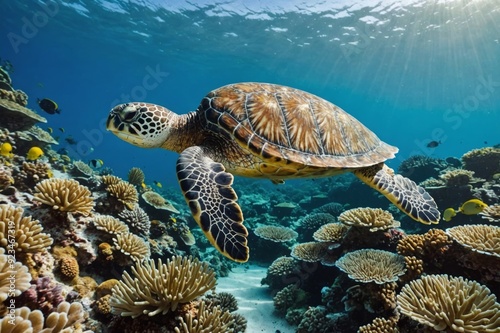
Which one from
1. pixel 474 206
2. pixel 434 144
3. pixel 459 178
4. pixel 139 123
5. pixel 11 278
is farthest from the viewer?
pixel 434 144

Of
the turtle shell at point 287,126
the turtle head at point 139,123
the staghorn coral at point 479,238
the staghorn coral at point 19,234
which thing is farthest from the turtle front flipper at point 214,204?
the staghorn coral at point 479,238

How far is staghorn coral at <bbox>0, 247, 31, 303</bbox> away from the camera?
2.09 meters

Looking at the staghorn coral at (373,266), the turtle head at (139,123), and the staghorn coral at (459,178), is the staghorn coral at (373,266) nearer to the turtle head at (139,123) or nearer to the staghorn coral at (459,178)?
the turtle head at (139,123)

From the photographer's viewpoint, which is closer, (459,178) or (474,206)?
(474,206)

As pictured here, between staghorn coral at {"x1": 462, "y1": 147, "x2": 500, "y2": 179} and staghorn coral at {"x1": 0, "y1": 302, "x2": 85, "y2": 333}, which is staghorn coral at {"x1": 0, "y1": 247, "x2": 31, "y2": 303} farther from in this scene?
staghorn coral at {"x1": 462, "y1": 147, "x2": 500, "y2": 179}

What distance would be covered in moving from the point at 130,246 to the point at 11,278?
178 cm

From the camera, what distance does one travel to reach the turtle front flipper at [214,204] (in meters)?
2.70

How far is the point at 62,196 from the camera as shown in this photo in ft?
11.8

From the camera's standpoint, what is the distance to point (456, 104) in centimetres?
7112

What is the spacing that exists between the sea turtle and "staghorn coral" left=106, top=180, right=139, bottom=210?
1244mm

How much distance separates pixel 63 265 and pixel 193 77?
1905 inches

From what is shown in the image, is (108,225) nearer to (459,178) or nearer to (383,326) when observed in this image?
(383,326)

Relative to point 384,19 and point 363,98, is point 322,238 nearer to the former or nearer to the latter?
point 384,19

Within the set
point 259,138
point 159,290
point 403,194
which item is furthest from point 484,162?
point 159,290
